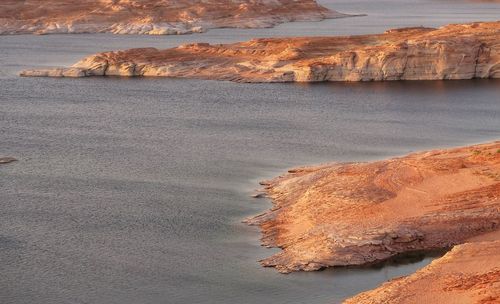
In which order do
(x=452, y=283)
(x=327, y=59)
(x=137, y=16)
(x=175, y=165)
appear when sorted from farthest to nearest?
1. (x=137, y=16)
2. (x=327, y=59)
3. (x=175, y=165)
4. (x=452, y=283)

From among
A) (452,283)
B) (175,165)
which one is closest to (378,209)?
(452,283)

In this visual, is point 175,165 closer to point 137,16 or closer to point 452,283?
point 452,283

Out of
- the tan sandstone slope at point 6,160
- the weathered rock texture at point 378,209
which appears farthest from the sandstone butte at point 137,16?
the weathered rock texture at point 378,209

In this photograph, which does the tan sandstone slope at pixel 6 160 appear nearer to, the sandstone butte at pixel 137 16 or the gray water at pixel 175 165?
the gray water at pixel 175 165

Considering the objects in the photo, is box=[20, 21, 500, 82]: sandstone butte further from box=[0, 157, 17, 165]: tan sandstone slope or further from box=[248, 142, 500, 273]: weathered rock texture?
box=[248, 142, 500, 273]: weathered rock texture

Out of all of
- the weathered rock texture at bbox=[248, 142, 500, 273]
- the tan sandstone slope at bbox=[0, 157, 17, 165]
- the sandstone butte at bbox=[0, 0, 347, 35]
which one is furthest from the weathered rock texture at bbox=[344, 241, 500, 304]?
the sandstone butte at bbox=[0, 0, 347, 35]

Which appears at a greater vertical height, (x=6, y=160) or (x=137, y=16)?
(x=6, y=160)

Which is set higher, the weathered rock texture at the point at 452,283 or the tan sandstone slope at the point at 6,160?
the weathered rock texture at the point at 452,283
